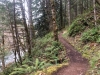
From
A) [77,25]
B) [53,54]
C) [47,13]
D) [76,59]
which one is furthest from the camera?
[47,13]

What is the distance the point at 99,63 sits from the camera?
7.33 m

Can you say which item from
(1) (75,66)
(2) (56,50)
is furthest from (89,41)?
(1) (75,66)

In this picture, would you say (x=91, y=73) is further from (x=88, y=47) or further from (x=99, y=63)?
(x=88, y=47)

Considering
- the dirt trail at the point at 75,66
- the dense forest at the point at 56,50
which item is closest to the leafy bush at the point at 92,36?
the dense forest at the point at 56,50

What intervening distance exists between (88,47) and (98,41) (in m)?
0.87

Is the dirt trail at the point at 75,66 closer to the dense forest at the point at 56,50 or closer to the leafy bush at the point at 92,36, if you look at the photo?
the dense forest at the point at 56,50

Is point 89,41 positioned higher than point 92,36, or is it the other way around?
point 92,36

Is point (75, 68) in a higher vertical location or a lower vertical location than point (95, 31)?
lower

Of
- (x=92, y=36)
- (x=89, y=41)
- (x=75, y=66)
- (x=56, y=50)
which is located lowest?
(x=75, y=66)

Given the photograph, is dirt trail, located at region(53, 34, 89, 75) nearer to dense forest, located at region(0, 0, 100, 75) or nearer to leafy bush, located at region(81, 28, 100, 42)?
dense forest, located at region(0, 0, 100, 75)

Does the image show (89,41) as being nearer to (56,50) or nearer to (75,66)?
(56,50)

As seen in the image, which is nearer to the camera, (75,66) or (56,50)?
(75,66)

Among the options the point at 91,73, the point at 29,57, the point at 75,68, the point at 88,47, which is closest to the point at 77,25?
the point at 88,47

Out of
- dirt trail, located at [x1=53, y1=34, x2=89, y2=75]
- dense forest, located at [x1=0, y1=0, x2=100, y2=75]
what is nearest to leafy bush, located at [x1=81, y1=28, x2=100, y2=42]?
dense forest, located at [x1=0, y1=0, x2=100, y2=75]
